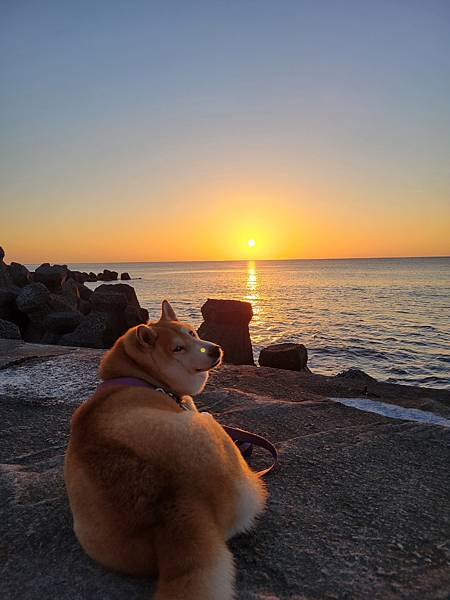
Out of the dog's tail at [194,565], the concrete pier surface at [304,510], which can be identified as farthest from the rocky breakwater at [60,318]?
the dog's tail at [194,565]

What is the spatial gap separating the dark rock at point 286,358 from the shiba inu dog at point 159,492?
407 inches

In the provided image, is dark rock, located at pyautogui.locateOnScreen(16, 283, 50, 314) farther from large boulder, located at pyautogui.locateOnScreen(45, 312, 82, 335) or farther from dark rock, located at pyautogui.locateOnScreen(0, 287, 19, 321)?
large boulder, located at pyautogui.locateOnScreen(45, 312, 82, 335)

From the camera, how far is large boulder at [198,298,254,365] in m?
15.2

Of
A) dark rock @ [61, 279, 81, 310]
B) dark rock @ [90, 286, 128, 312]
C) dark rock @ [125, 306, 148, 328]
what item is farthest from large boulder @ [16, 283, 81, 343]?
dark rock @ [61, 279, 81, 310]

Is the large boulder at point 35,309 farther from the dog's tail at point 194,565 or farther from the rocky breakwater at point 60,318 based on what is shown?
the dog's tail at point 194,565

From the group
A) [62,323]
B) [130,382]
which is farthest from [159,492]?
[62,323]

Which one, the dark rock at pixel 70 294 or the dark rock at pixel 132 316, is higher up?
the dark rock at pixel 70 294

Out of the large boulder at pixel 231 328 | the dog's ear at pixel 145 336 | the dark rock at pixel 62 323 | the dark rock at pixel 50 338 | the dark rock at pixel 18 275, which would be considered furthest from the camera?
the dark rock at pixel 18 275

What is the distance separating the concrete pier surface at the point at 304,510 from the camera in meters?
2.46

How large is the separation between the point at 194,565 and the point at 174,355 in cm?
186

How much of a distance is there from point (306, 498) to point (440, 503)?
3.41ft

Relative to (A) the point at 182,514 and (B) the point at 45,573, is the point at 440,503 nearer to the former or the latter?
(A) the point at 182,514

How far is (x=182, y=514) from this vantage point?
2.12 meters

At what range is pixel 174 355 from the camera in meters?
3.67
